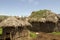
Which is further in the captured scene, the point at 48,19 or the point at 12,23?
the point at 48,19

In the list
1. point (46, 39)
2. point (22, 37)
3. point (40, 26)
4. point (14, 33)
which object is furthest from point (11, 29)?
point (40, 26)

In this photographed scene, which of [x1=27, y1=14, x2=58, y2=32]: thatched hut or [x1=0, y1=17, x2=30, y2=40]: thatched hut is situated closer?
[x1=0, y1=17, x2=30, y2=40]: thatched hut

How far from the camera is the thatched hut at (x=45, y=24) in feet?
107

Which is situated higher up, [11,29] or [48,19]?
[48,19]

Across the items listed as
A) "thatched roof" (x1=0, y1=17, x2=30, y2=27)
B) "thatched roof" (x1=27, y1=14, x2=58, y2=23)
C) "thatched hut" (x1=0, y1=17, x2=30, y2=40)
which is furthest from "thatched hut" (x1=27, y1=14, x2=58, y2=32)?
"thatched hut" (x1=0, y1=17, x2=30, y2=40)

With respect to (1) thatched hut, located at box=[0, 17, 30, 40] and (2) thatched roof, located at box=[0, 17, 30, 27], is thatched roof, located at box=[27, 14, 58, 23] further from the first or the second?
(1) thatched hut, located at box=[0, 17, 30, 40]

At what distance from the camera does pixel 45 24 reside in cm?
3281

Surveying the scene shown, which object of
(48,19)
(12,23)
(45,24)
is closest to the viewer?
(12,23)

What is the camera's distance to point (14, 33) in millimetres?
19422

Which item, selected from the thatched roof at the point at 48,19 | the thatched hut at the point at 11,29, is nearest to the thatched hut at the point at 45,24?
the thatched roof at the point at 48,19

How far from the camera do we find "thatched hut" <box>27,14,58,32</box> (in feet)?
107

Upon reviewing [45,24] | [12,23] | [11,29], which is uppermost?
[12,23]

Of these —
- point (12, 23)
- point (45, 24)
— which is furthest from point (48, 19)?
point (12, 23)

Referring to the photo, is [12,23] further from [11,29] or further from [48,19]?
[48,19]
